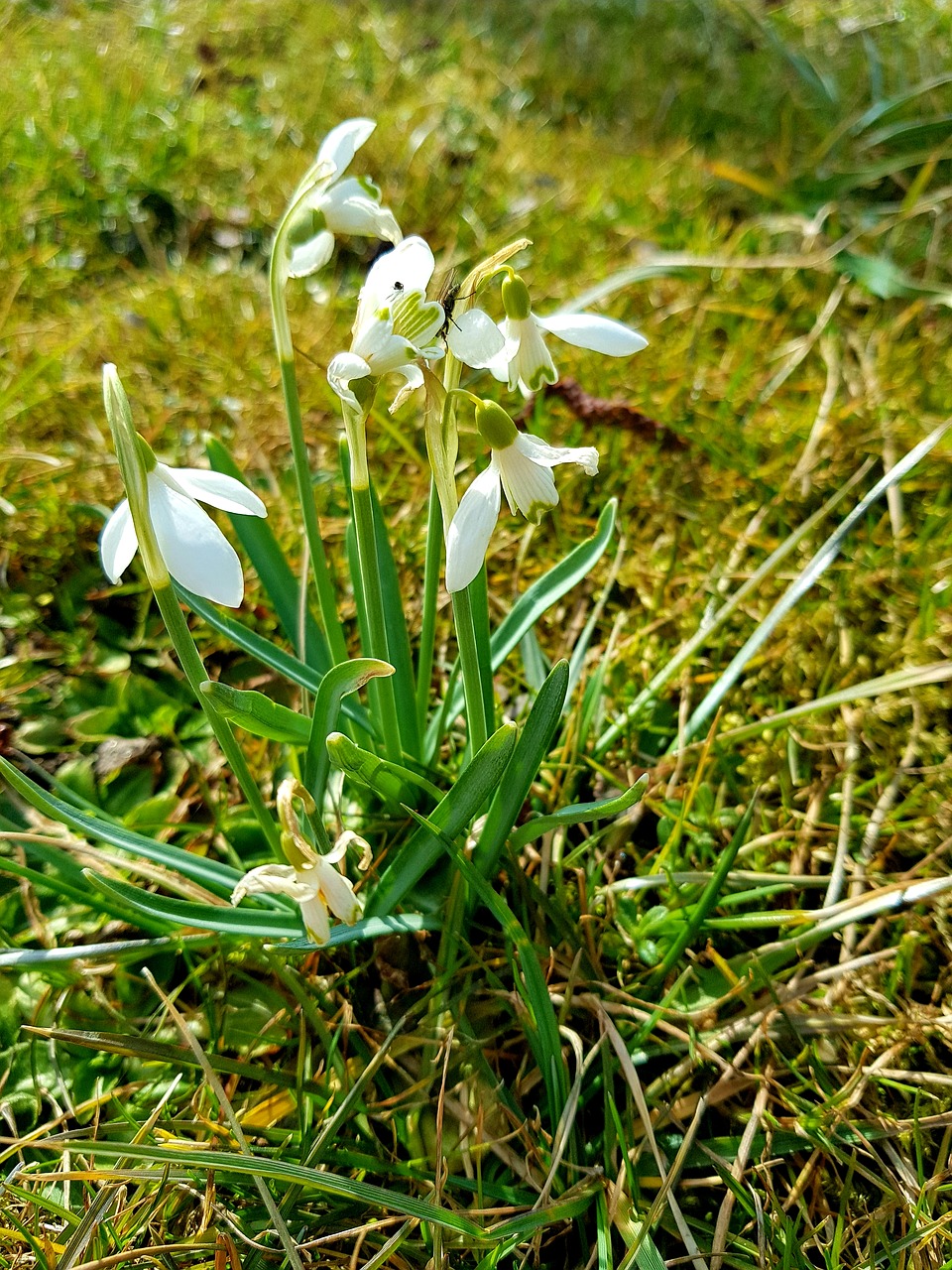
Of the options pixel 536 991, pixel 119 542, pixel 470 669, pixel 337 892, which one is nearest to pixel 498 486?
pixel 470 669

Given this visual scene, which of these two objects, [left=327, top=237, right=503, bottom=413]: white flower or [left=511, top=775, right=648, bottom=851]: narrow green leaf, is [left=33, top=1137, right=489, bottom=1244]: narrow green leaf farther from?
[left=327, top=237, right=503, bottom=413]: white flower

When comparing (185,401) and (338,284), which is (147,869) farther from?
(338,284)

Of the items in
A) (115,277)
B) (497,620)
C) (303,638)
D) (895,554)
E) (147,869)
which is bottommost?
(895,554)

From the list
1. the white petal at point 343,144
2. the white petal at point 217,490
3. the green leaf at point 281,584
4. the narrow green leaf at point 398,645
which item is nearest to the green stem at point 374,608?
the narrow green leaf at point 398,645

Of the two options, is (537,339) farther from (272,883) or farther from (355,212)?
(272,883)

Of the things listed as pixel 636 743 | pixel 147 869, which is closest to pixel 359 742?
pixel 147 869

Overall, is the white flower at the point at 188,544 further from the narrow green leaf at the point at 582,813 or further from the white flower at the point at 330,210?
the narrow green leaf at the point at 582,813
